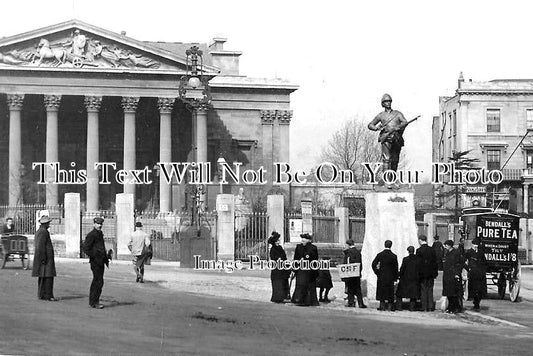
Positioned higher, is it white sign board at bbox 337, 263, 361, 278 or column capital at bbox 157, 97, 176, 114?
column capital at bbox 157, 97, 176, 114

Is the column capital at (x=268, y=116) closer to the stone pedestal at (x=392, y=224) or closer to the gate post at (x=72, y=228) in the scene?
the gate post at (x=72, y=228)

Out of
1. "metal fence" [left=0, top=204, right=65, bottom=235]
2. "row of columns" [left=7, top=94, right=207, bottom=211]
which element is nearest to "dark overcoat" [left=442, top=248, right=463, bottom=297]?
"metal fence" [left=0, top=204, right=65, bottom=235]

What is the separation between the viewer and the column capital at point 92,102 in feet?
221

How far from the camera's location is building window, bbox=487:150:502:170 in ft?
274

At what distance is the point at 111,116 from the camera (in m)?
73.1

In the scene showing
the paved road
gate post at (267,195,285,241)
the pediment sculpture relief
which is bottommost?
the paved road

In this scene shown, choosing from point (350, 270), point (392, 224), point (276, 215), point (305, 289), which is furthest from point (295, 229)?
point (350, 270)

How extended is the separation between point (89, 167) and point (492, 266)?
143 ft

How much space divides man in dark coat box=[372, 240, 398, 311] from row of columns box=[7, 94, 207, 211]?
44.3 m

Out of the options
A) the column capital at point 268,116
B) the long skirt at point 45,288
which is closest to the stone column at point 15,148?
the column capital at point 268,116

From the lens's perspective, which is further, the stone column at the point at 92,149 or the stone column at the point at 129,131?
the stone column at the point at 129,131

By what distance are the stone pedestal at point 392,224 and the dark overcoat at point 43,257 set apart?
669 centimetres

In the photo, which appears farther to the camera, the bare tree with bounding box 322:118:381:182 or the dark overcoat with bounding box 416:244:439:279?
the bare tree with bounding box 322:118:381:182

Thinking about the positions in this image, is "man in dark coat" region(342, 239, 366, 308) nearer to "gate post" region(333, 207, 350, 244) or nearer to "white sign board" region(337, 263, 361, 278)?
"white sign board" region(337, 263, 361, 278)
